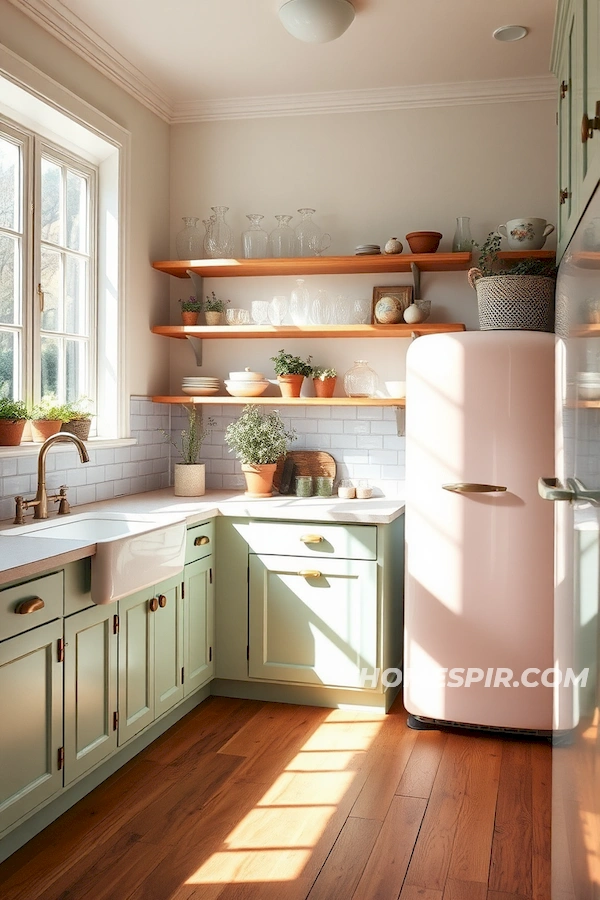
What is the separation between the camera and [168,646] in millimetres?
3102

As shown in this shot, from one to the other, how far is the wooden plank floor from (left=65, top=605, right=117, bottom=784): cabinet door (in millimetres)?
189

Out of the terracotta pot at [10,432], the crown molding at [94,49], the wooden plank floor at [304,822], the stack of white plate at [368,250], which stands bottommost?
the wooden plank floor at [304,822]

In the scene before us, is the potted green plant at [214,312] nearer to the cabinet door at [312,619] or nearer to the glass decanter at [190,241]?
the glass decanter at [190,241]

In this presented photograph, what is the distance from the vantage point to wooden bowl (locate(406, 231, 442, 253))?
369cm

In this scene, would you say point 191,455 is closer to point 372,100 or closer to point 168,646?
point 168,646

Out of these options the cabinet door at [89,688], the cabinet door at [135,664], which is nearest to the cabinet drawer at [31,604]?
the cabinet door at [89,688]

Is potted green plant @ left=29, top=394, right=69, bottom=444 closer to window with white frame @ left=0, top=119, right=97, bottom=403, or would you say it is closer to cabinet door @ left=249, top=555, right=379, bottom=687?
window with white frame @ left=0, top=119, right=97, bottom=403

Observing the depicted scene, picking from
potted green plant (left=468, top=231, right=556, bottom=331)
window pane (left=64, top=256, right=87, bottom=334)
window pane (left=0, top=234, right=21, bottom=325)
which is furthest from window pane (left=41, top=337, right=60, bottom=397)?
potted green plant (left=468, top=231, right=556, bottom=331)

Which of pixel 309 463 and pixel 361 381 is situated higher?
pixel 361 381

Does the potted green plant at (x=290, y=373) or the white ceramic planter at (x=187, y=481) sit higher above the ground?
the potted green plant at (x=290, y=373)

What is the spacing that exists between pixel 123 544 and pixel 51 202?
5.71 feet

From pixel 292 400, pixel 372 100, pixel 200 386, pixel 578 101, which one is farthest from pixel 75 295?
pixel 578 101

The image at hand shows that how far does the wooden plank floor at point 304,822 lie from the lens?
217cm

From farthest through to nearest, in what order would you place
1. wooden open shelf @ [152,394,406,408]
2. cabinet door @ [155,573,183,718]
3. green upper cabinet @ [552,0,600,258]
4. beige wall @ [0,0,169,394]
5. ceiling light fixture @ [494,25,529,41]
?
wooden open shelf @ [152,394,406,408]
beige wall @ [0,0,169,394]
ceiling light fixture @ [494,25,529,41]
cabinet door @ [155,573,183,718]
green upper cabinet @ [552,0,600,258]
